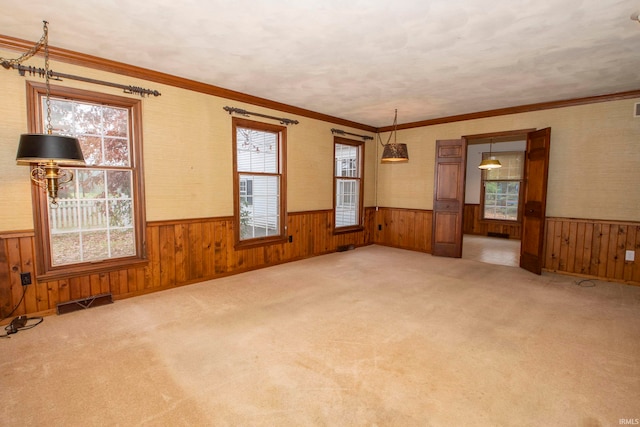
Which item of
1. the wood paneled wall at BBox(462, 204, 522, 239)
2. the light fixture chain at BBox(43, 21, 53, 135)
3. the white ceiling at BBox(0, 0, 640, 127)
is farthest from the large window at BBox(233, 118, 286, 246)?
the wood paneled wall at BBox(462, 204, 522, 239)

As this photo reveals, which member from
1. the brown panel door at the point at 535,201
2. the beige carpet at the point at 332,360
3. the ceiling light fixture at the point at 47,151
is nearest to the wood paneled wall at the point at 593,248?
the brown panel door at the point at 535,201

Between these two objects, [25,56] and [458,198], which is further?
[458,198]

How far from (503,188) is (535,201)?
425cm

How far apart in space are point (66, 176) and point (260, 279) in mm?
2587

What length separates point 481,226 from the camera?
920cm

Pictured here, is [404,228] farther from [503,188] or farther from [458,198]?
[503,188]

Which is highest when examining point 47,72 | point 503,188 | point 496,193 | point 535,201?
point 47,72

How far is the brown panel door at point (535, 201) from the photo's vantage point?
488cm

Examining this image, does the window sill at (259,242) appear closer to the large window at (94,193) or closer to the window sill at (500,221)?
the large window at (94,193)

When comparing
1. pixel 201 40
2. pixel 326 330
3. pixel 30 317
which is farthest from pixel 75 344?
pixel 201 40

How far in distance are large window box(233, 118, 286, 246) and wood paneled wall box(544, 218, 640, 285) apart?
178 inches

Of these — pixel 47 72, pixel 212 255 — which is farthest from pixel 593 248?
pixel 47 72

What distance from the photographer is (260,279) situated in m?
4.55

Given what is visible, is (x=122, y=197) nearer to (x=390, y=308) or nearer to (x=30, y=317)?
(x=30, y=317)
